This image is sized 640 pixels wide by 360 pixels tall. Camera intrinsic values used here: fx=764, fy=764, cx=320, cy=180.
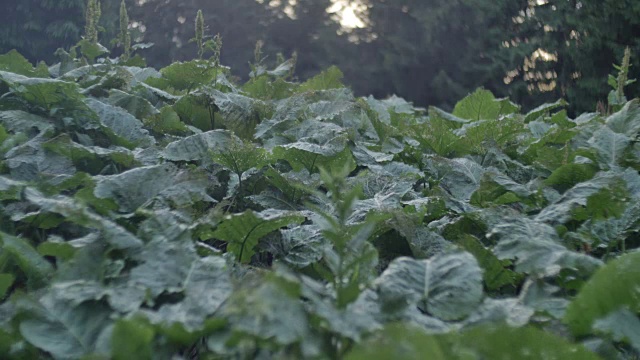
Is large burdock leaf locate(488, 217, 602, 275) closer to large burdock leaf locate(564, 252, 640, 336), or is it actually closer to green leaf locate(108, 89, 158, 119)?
large burdock leaf locate(564, 252, 640, 336)

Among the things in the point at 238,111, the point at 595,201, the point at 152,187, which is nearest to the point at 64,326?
the point at 152,187

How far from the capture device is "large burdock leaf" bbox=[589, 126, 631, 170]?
2.03 m

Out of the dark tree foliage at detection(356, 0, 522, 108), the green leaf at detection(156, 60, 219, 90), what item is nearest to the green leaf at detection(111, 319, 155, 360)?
the green leaf at detection(156, 60, 219, 90)

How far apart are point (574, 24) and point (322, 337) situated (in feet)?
35.2

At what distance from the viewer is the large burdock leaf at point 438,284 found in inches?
49.8

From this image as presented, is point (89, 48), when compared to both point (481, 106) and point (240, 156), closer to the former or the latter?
point (240, 156)

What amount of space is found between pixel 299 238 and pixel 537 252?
55 cm

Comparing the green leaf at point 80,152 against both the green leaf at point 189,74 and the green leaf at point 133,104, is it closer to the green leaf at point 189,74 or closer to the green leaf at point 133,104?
the green leaf at point 133,104

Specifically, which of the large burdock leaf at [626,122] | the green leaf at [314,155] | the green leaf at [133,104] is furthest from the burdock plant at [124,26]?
the large burdock leaf at [626,122]

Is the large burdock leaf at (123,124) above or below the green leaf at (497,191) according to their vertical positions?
below

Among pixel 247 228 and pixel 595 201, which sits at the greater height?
pixel 595 201

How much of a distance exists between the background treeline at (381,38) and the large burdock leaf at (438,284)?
34.8 ft

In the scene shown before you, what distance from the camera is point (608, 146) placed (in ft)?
6.87

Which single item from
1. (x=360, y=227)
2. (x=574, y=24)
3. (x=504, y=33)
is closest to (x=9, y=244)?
(x=360, y=227)
